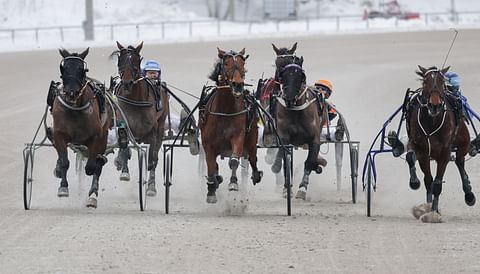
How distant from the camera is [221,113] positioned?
12.3m

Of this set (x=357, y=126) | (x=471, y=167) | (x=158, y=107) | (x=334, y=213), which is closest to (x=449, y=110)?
(x=334, y=213)

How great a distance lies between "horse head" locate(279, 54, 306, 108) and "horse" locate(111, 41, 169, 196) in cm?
165

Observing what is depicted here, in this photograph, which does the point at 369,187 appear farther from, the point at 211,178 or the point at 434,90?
the point at 211,178

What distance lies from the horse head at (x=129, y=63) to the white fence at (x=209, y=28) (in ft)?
90.8

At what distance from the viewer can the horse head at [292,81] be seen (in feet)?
43.9

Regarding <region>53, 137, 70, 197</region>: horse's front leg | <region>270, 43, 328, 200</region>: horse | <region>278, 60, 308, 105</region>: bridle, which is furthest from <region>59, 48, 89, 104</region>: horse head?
<region>270, 43, 328, 200</region>: horse

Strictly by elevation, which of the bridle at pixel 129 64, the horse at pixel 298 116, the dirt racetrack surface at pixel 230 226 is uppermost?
the bridle at pixel 129 64

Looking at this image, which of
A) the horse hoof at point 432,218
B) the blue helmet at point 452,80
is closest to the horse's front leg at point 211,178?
the horse hoof at point 432,218

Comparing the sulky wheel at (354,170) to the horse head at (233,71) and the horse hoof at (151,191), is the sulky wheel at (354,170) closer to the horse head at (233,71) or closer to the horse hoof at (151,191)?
the horse head at (233,71)

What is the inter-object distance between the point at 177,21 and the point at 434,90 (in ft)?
124

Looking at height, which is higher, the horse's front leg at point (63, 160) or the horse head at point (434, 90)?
the horse head at point (434, 90)

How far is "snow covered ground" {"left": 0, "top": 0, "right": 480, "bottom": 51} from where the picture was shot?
4272cm

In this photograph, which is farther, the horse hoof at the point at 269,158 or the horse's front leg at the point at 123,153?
the horse hoof at the point at 269,158

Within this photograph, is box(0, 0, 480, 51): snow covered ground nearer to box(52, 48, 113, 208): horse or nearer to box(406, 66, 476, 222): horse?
box(52, 48, 113, 208): horse
